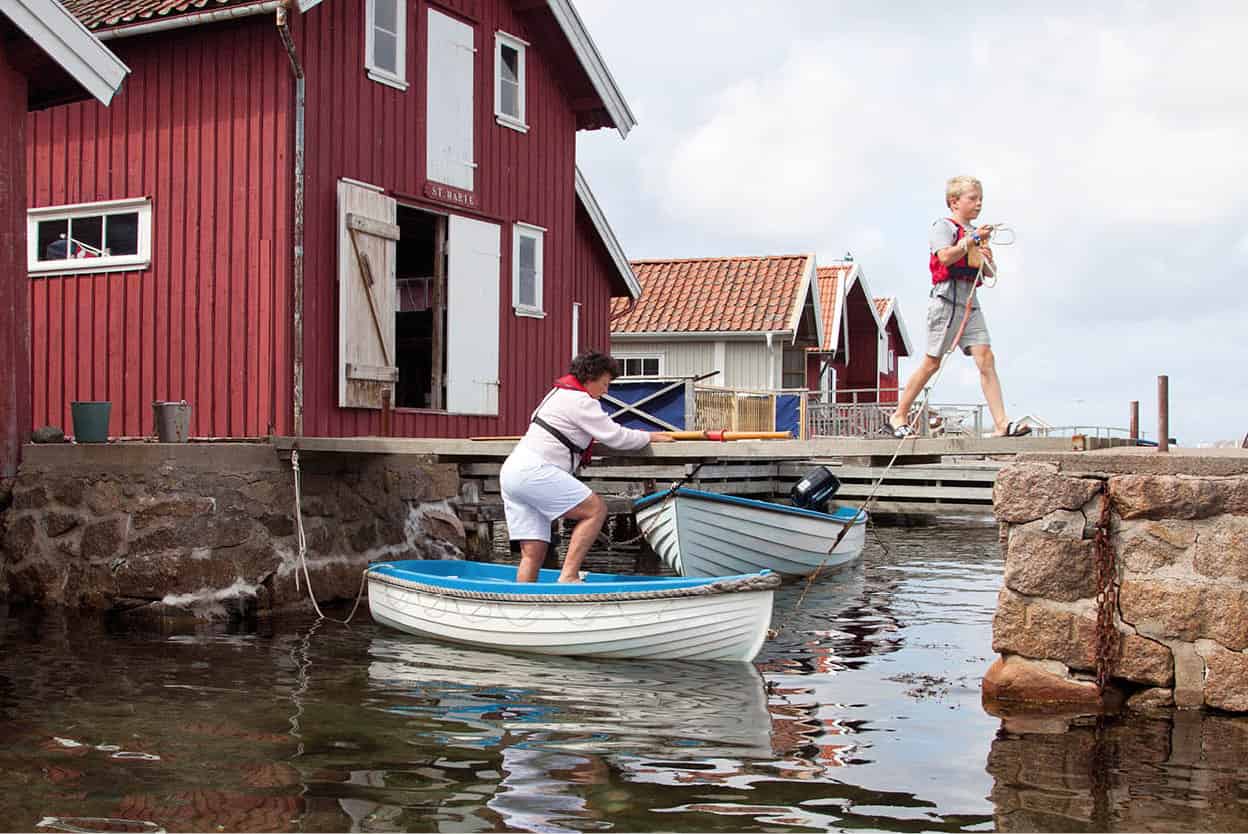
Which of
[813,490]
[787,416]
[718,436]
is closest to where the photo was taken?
[718,436]

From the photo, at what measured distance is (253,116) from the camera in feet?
43.1

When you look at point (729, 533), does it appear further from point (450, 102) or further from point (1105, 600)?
point (1105, 600)

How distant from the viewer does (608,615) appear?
9.26 meters

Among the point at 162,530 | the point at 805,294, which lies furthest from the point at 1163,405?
the point at 805,294

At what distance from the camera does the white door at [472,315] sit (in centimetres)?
1502

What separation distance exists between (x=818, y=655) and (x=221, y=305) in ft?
23.2

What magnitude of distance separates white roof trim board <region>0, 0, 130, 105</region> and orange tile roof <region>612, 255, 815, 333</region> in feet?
57.5

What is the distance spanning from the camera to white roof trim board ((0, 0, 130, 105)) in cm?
1103

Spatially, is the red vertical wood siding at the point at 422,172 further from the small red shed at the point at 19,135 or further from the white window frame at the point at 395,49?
the small red shed at the point at 19,135

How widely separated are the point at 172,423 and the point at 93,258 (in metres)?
3.27

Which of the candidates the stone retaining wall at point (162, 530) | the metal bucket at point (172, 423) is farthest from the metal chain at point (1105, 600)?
the metal bucket at point (172, 423)

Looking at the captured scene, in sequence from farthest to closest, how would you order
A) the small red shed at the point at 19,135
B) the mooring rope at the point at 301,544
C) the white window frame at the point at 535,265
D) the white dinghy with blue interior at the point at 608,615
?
the white window frame at the point at 535,265, the mooring rope at the point at 301,544, the small red shed at the point at 19,135, the white dinghy with blue interior at the point at 608,615

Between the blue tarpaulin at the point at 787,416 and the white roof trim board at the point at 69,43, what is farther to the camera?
the blue tarpaulin at the point at 787,416

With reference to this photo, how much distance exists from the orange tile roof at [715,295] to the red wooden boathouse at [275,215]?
1259cm
